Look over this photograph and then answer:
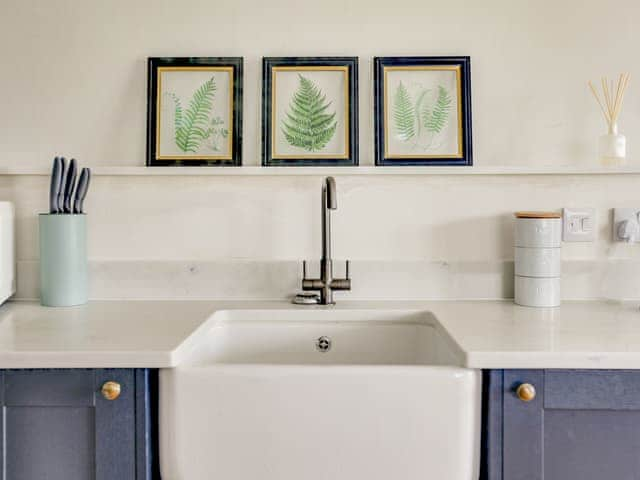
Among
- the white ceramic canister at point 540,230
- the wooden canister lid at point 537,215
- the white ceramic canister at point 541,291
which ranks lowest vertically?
the white ceramic canister at point 541,291

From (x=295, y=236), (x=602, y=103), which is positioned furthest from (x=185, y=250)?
(x=602, y=103)

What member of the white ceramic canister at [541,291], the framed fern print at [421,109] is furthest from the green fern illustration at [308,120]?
the white ceramic canister at [541,291]

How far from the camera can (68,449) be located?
44.4 inches

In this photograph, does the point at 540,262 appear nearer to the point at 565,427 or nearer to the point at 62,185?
the point at 565,427

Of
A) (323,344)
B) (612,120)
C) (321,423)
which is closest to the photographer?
(321,423)

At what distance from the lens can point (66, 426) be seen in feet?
3.71

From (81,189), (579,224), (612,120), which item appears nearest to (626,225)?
(579,224)

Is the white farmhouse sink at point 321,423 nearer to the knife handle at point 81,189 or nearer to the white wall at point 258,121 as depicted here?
the white wall at point 258,121

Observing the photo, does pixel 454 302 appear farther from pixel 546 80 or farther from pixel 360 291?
pixel 546 80

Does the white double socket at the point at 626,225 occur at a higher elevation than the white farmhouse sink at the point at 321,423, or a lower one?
higher

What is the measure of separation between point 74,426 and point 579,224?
1.42 meters

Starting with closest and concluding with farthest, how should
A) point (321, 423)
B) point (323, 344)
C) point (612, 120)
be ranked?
point (321, 423) → point (323, 344) → point (612, 120)

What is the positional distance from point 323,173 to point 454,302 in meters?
0.53

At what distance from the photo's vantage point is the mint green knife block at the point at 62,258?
1.54 meters
